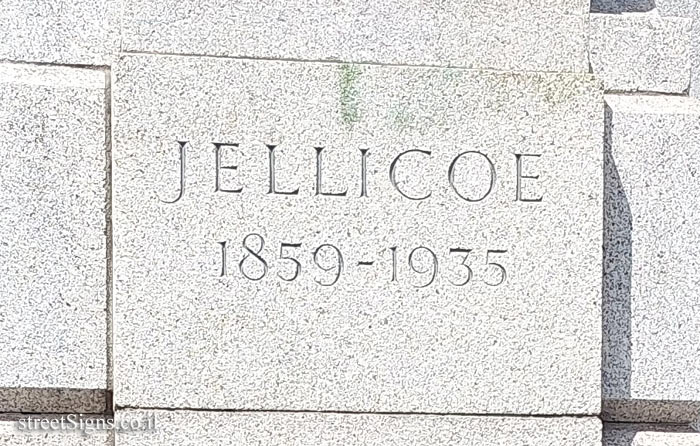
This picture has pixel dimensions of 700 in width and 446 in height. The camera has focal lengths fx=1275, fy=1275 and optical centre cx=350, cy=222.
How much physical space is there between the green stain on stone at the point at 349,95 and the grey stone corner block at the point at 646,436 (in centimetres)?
148

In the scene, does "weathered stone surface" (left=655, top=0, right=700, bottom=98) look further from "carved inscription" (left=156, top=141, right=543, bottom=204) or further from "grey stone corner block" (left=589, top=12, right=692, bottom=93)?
"carved inscription" (left=156, top=141, right=543, bottom=204)

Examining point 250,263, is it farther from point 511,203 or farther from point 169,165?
point 511,203

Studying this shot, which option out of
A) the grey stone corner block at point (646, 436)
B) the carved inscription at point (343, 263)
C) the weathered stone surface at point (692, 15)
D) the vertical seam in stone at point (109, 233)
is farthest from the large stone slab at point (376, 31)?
the grey stone corner block at point (646, 436)

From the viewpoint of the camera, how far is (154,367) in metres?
4.29

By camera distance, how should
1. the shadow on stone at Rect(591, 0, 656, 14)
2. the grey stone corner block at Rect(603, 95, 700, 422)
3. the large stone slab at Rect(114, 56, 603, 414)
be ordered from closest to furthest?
the large stone slab at Rect(114, 56, 603, 414) < the grey stone corner block at Rect(603, 95, 700, 422) < the shadow on stone at Rect(591, 0, 656, 14)

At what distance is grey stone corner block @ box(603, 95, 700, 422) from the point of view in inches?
180

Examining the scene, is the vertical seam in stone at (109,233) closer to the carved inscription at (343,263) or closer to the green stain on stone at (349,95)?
the carved inscription at (343,263)

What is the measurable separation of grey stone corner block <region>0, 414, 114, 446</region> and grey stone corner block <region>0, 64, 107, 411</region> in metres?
0.10

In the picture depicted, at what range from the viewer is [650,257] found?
461cm

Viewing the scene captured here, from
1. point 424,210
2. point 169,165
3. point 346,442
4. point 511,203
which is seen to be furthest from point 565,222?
point 169,165

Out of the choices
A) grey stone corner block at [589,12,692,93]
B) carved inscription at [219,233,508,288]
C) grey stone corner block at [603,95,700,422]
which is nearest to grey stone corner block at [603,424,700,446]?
grey stone corner block at [603,95,700,422]

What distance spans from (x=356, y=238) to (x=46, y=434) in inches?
50.1

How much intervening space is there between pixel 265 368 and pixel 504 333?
2.72ft

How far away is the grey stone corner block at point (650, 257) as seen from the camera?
458 cm
